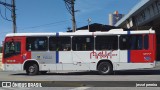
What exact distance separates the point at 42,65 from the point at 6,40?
9.71 feet

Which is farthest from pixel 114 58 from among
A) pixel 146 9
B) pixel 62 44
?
pixel 146 9

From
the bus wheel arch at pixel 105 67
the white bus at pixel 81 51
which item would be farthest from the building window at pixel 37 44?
the bus wheel arch at pixel 105 67

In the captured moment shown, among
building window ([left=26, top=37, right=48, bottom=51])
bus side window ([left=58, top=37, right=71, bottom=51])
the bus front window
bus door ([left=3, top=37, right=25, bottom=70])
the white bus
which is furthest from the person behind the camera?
the bus front window

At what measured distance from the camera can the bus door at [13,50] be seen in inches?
1001

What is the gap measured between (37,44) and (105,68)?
4.68 metres

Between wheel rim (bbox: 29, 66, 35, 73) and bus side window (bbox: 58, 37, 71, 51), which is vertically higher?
bus side window (bbox: 58, 37, 71, 51)

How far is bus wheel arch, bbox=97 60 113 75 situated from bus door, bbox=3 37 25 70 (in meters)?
5.12

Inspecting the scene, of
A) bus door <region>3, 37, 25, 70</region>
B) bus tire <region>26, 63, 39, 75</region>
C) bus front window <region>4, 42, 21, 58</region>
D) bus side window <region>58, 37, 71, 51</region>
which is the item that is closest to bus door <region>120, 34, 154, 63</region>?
bus side window <region>58, 37, 71, 51</region>

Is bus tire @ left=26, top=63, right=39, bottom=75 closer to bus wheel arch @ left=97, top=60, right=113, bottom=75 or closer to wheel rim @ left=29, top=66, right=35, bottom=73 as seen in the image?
wheel rim @ left=29, top=66, right=35, bottom=73

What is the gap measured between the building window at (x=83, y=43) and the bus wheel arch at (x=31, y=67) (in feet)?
9.01

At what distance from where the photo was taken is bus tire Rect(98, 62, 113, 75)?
2461 cm

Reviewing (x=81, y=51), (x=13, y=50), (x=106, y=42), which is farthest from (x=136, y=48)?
(x=13, y=50)

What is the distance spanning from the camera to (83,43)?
24906mm

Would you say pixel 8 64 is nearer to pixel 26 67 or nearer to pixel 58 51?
pixel 26 67
